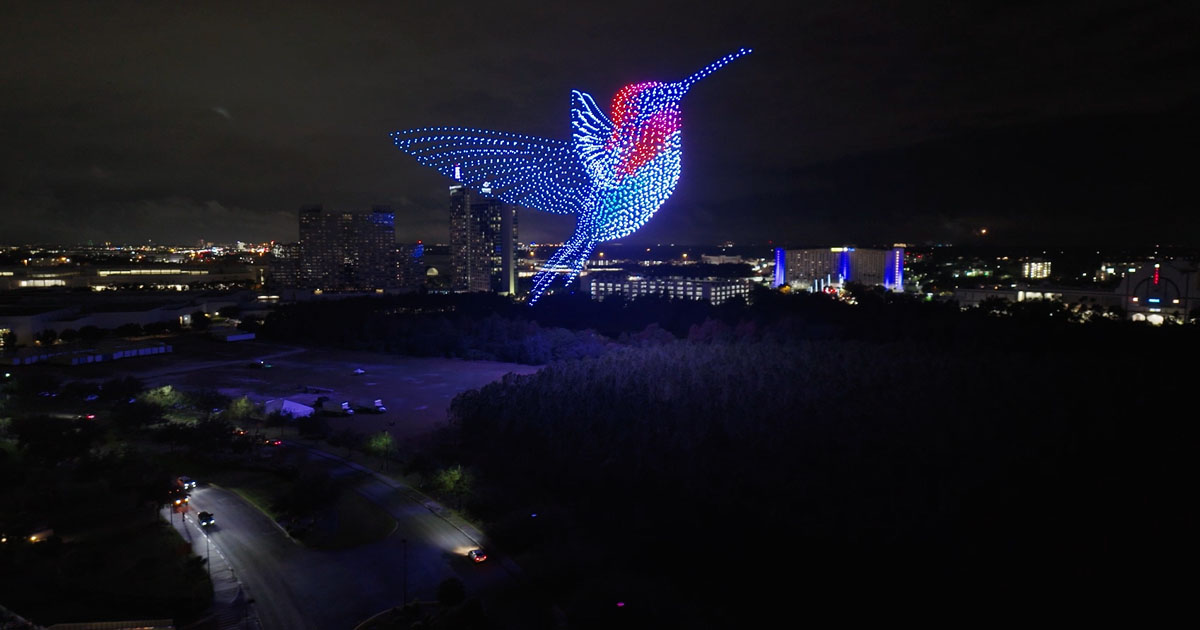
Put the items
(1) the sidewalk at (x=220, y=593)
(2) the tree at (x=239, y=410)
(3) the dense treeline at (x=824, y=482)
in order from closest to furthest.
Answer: (1) the sidewalk at (x=220, y=593) → (3) the dense treeline at (x=824, y=482) → (2) the tree at (x=239, y=410)

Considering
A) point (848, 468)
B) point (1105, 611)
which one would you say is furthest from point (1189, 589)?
point (848, 468)

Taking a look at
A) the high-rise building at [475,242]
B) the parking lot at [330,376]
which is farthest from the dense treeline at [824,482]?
the high-rise building at [475,242]

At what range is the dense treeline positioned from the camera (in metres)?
7.93

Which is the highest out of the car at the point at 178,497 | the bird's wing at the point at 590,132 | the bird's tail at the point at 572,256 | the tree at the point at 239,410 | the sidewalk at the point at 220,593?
the bird's wing at the point at 590,132

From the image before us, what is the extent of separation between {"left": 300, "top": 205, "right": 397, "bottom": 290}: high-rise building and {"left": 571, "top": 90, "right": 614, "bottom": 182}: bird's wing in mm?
46903

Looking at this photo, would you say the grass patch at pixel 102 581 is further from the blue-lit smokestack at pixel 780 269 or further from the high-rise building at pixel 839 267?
the blue-lit smokestack at pixel 780 269

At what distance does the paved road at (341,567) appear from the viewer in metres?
7.74

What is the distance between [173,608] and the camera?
25.2 feet

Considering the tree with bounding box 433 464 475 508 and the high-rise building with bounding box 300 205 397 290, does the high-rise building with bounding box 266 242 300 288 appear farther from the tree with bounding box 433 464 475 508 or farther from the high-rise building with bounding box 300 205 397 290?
the tree with bounding box 433 464 475 508

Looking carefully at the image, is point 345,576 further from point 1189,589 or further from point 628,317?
point 628,317

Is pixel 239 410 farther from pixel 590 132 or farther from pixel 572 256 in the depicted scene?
pixel 572 256

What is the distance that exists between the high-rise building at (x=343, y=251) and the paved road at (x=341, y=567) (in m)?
53.0

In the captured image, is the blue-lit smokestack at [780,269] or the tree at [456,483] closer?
the tree at [456,483]

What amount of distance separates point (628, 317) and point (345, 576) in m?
23.5
